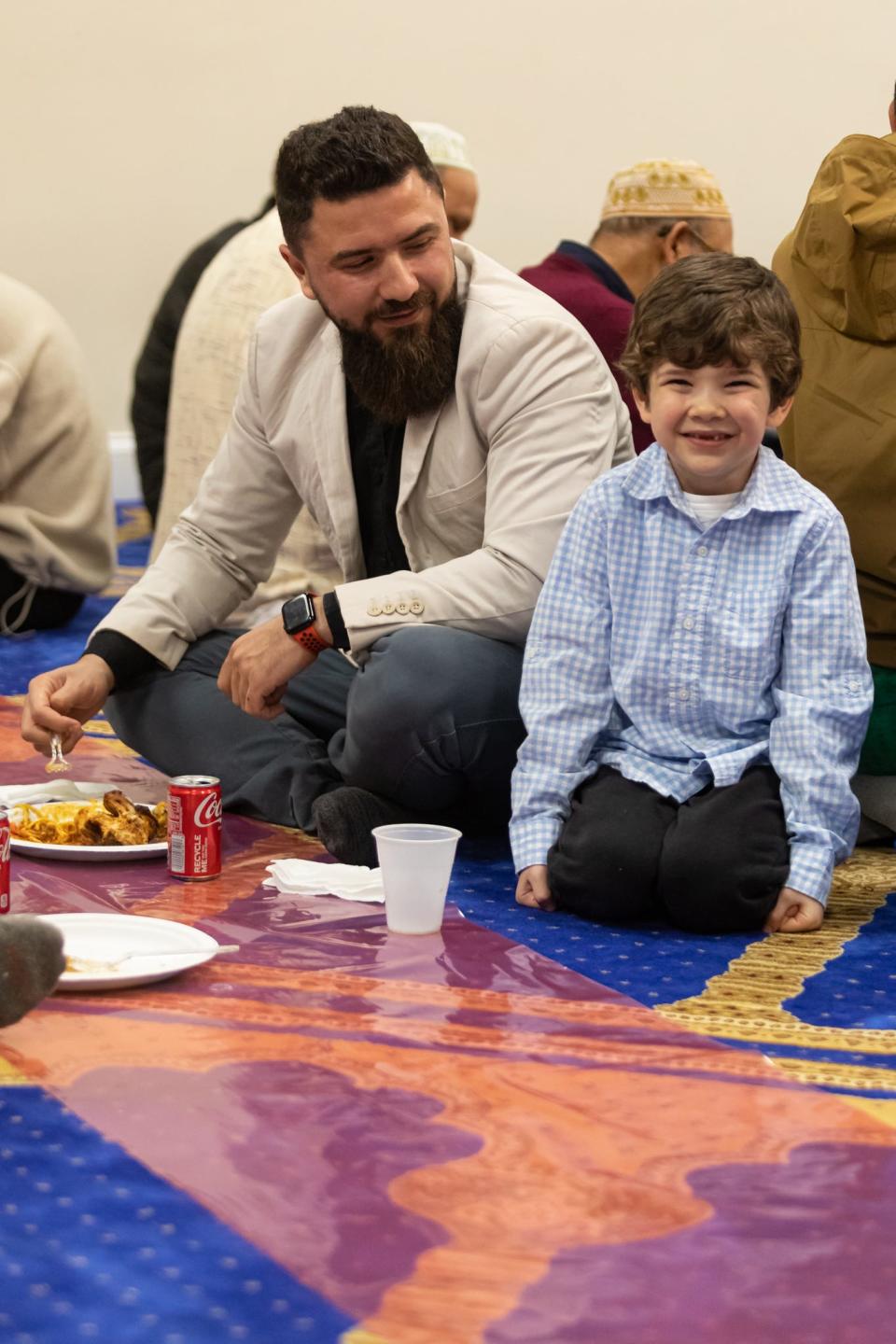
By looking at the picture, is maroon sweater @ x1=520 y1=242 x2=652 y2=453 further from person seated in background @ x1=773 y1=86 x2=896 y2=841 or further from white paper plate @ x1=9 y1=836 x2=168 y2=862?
white paper plate @ x1=9 y1=836 x2=168 y2=862

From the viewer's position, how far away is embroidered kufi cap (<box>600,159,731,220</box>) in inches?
158

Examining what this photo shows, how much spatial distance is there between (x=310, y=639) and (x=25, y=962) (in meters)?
1.03

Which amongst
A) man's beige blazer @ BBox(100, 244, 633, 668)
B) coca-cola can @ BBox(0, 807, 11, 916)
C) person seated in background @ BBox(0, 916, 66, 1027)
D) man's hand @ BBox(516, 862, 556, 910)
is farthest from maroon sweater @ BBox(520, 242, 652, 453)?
person seated in background @ BBox(0, 916, 66, 1027)

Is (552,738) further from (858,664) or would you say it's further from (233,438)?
(233,438)

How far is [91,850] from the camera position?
2.50 m

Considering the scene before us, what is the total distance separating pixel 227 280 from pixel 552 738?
212 cm

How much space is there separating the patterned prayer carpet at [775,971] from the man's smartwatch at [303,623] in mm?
404

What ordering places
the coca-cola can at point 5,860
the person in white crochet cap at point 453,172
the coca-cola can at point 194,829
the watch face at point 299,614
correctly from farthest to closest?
the person in white crochet cap at point 453,172
the watch face at point 299,614
the coca-cola can at point 194,829
the coca-cola can at point 5,860

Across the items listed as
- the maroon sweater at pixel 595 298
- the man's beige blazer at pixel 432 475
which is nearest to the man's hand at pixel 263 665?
the man's beige blazer at pixel 432 475

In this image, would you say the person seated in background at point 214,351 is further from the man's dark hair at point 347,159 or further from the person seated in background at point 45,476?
the man's dark hair at point 347,159

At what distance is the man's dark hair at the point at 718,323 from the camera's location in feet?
7.47

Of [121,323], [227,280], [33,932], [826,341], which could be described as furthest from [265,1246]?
[121,323]

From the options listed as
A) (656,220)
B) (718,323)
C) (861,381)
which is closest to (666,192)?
(656,220)

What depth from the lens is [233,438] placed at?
9.84ft
